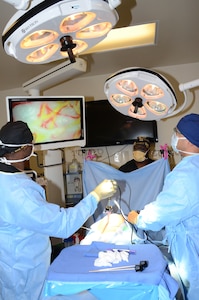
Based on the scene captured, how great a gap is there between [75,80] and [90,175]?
1885mm

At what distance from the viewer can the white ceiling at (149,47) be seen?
2.08m

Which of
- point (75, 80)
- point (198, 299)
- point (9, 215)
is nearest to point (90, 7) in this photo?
point (9, 215)

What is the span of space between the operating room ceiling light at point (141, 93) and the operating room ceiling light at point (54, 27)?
1.27 feet

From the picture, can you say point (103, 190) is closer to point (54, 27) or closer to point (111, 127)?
point (54, 27)

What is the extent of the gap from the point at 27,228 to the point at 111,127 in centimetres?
255

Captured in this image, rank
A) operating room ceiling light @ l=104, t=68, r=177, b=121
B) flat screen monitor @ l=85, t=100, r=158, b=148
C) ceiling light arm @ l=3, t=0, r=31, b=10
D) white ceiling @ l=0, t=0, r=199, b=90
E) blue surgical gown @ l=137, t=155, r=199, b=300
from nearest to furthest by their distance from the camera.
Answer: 1. ceiling light arm @ l=3, t=0, r=31, b=10
2. blue surgical gown @ l=137, t=155, r=199, b=300
3. operating room ceiling light @ l=104, t=68, r=177, b=121
4. white ceiling @ l=0, t=0, r=199, b=90
5. flat screen monitor @ l=85, t=100, r=158, b=148

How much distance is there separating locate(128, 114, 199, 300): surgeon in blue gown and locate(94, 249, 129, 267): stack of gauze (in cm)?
25

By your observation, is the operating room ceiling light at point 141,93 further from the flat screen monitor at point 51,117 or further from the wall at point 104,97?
the wall at point 104,97

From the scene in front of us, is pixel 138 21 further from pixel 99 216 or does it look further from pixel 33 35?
pixel 99 216

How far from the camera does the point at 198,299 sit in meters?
1.56

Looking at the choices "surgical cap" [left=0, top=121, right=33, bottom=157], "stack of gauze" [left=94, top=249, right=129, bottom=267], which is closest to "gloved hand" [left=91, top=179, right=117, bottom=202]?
"stack of gauze" [left=94, top=249, right=129, bottom=267]

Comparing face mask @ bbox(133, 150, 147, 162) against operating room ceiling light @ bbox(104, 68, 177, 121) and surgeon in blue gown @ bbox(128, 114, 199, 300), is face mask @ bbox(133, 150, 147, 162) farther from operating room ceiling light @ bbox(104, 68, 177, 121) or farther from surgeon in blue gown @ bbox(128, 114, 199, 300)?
surgeon in blue gown @ bbox(128, 114, 199, 300)

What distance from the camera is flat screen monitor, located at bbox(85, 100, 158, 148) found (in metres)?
3.89

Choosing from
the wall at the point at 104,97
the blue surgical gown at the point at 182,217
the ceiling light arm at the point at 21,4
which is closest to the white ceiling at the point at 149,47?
the wall at the point at 104,97
